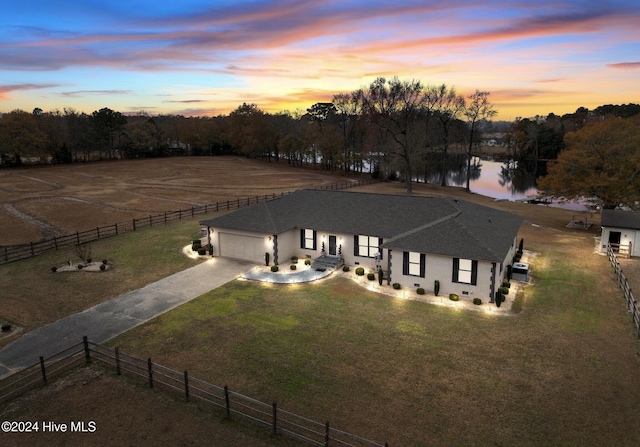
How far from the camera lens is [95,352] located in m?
16.5

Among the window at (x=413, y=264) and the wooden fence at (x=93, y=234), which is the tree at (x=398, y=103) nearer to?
the wooden fence at (x=93, y=234)

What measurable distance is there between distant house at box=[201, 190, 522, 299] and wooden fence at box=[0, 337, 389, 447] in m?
12.7

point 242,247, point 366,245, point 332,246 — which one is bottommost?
point 242,247

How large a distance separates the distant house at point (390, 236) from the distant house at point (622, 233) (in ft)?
23.2

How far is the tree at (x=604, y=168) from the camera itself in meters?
38.1

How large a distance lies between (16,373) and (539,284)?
26.6 m

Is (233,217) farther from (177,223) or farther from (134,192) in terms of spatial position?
(134,192)

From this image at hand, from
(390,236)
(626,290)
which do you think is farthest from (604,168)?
(390,236)

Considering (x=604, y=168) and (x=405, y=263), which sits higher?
(x=604, y=168)

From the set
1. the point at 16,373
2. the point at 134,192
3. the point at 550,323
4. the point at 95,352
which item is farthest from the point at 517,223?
the point at 134,192

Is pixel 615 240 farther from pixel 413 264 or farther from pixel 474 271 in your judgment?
pixel 413 264

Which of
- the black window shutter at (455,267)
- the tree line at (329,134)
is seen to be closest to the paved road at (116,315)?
the black window shutter at (455,267)

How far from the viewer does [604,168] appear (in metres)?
38.8

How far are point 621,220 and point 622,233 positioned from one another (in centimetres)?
124
